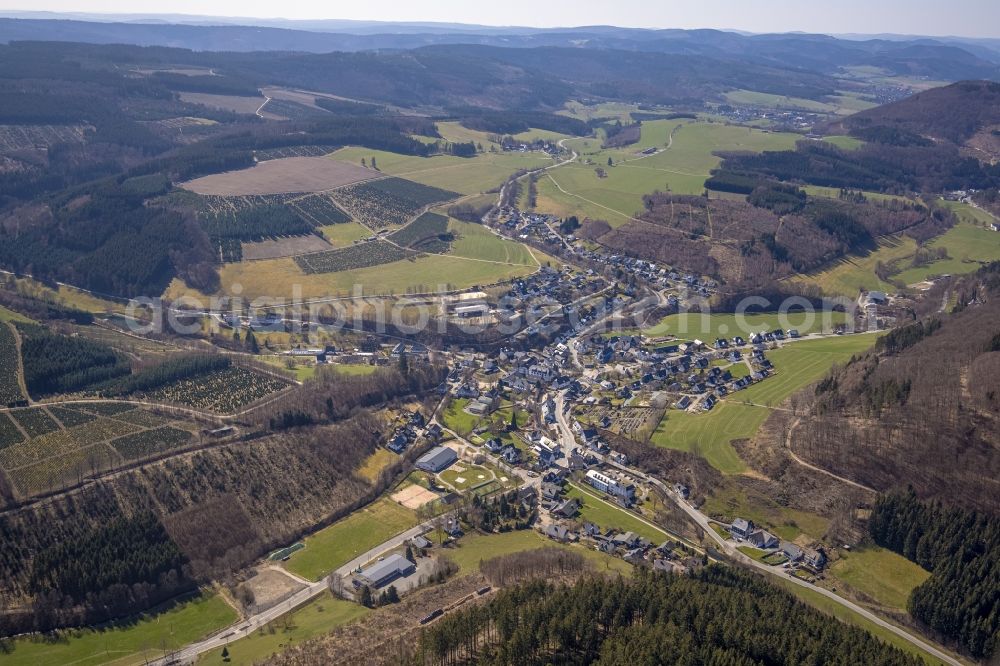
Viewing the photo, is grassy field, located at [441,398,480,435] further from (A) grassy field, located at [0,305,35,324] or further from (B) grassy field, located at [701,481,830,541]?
(A) grassy field, located at [0,305,35,324]

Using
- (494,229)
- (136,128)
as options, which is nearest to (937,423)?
(494,229)

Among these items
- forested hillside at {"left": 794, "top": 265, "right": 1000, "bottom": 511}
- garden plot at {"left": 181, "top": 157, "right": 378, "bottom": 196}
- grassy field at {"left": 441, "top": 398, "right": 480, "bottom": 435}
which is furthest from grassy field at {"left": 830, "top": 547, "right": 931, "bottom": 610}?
garden plot at {"left": 181, "top": 157, "right": 378, "bottom": 196}

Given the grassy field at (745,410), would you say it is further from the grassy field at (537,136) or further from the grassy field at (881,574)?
the grassy field at (537,136)

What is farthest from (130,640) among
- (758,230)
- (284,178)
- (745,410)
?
(284,178)

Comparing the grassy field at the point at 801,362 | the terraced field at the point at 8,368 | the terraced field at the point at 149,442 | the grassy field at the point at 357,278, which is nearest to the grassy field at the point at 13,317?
the terraced field at the point at 8,368

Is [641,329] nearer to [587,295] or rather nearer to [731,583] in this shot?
[587,295]

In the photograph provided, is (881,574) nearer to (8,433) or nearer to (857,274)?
(8,433)
